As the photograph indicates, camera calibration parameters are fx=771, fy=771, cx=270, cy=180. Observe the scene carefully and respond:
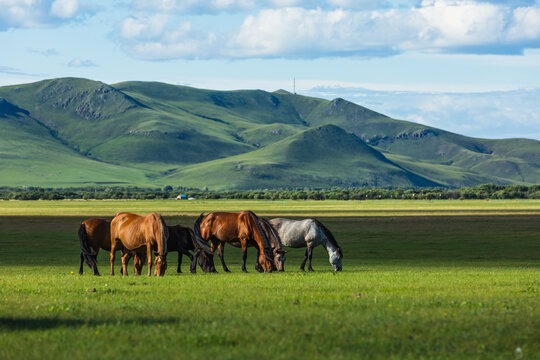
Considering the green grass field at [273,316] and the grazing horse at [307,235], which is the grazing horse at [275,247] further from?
the green grass field at [273,316]

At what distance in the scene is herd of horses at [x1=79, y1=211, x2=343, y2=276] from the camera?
28.1 m

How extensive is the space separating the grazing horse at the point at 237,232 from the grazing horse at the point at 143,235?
2778mm

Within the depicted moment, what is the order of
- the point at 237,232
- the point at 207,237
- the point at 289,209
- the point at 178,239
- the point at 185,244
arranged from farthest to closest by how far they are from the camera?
the point at 289,209, the point at 185,244, the point at 178,239, the point at 207,237, the point at 237,232

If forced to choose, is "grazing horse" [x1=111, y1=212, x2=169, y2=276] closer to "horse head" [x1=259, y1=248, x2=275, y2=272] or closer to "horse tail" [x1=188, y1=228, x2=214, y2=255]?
"horse tail" [x1=188, y1=228, x2=214, y2=255]

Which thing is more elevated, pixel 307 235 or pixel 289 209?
pixel 307 235

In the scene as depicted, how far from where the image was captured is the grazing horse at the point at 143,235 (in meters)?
26.8

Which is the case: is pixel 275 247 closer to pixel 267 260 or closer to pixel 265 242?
pixel 265 242

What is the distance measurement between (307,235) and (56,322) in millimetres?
16545

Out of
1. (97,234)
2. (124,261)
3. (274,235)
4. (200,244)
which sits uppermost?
(274,235)

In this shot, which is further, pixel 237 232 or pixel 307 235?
pixel 307 235

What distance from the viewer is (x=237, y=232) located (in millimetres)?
29734

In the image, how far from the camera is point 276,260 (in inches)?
1161

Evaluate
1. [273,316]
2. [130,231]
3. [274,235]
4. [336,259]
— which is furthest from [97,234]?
[273,316]

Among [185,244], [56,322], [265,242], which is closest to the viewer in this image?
[56,322]
